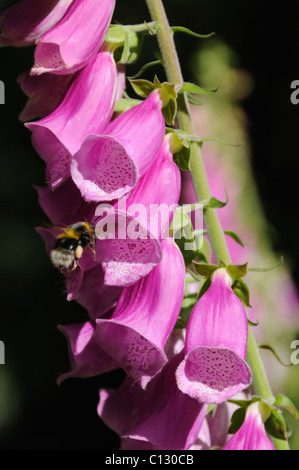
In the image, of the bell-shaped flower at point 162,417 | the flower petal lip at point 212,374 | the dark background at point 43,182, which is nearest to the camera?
the flower petal lip at point 212,374

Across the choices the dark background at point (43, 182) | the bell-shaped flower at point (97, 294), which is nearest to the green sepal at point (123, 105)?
the bell-shaped flower at point (97, 294)

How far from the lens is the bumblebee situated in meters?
1.14

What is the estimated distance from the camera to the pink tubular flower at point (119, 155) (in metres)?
0.99

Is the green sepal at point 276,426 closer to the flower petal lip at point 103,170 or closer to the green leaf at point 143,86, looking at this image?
the flower petal lip at point 103,170

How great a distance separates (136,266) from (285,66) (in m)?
2.48

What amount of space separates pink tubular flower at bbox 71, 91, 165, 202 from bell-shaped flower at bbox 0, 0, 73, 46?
185 mm

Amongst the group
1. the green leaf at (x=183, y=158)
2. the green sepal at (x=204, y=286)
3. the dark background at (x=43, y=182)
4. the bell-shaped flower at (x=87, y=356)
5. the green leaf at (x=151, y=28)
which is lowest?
the dark background at (x=43, y=182)

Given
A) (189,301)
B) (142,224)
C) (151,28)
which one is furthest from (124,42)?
(189,301)

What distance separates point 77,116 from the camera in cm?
105

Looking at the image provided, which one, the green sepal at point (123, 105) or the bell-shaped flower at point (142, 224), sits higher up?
the green sepal at point (123, 105)

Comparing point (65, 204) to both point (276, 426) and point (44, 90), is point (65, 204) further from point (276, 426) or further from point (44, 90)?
point (276, 426)

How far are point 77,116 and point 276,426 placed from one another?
0.56 m

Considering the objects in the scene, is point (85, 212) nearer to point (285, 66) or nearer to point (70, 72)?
point (70, 72)

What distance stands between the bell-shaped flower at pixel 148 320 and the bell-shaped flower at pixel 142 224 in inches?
1.6
